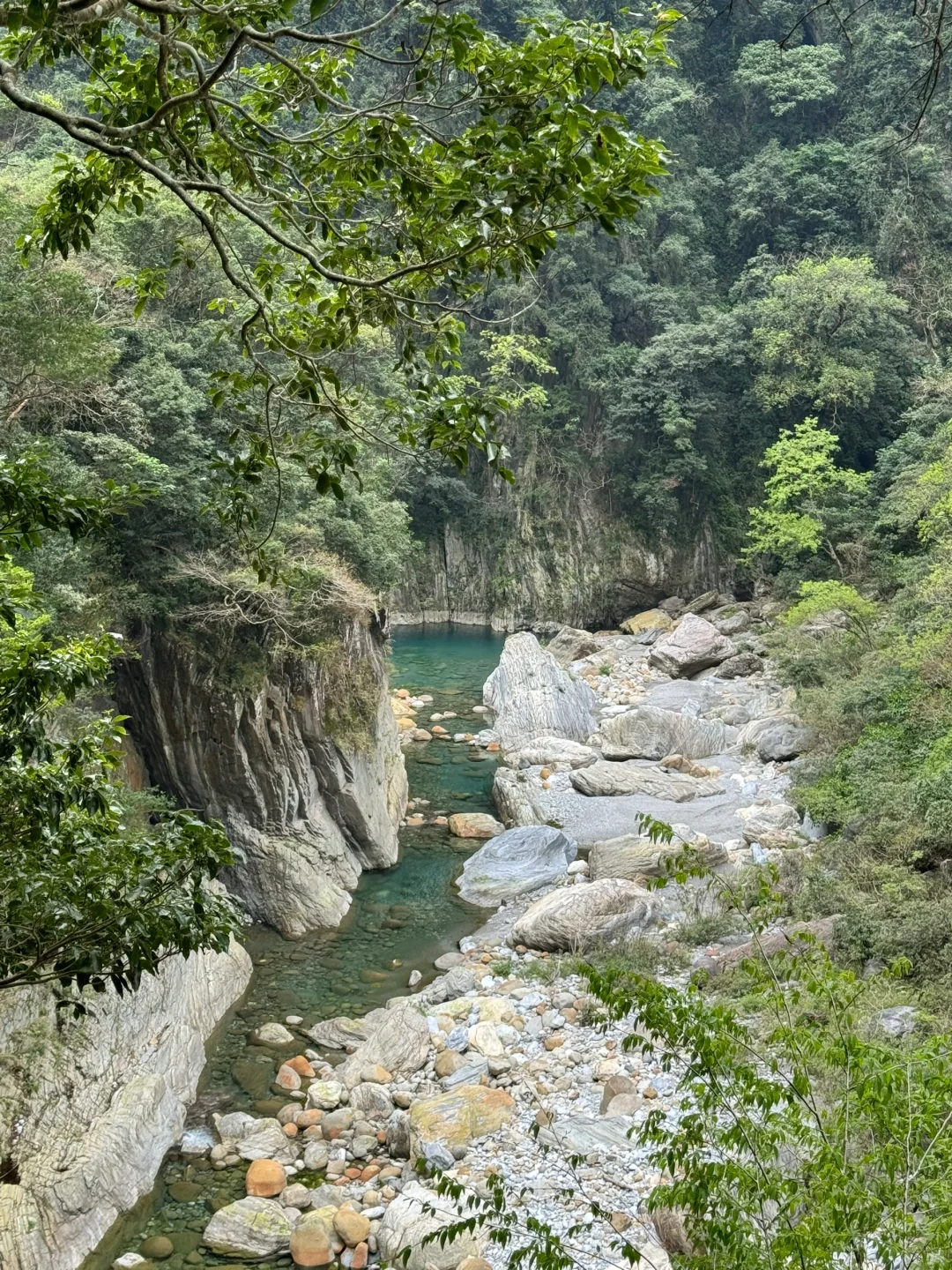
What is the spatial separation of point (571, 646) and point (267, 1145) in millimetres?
19173

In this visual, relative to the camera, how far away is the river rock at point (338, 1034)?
31.1 feet

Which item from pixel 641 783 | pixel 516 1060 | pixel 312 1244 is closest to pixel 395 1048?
pixel 516 1060

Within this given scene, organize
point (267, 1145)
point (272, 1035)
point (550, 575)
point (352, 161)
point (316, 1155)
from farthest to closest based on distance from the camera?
point (550, 575) → point (272, 1035) → point (267, 1145) → point (316, 1155) → point (352, 161)

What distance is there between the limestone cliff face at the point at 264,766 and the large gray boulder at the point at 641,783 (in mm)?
4364

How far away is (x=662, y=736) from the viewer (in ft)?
57.5

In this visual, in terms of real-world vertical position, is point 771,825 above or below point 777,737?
below

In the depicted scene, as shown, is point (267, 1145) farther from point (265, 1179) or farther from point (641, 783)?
point (641, 783)

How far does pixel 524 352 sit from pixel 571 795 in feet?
50.3

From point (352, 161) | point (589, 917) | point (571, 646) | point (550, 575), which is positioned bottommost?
point (589, 917)

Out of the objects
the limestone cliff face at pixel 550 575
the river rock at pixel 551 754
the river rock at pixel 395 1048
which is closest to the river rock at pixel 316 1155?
the river rock at pixel 395 1048

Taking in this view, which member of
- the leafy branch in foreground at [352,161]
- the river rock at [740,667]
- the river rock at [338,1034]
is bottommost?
the river rock at [338,1034]

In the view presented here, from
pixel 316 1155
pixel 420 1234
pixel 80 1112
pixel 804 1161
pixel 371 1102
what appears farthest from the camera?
pixel 371 1102

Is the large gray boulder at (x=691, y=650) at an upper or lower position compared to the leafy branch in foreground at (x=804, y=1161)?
lower

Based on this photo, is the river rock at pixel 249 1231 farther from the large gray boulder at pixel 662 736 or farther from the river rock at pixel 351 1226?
the large gray boulder at pixel 662 736
